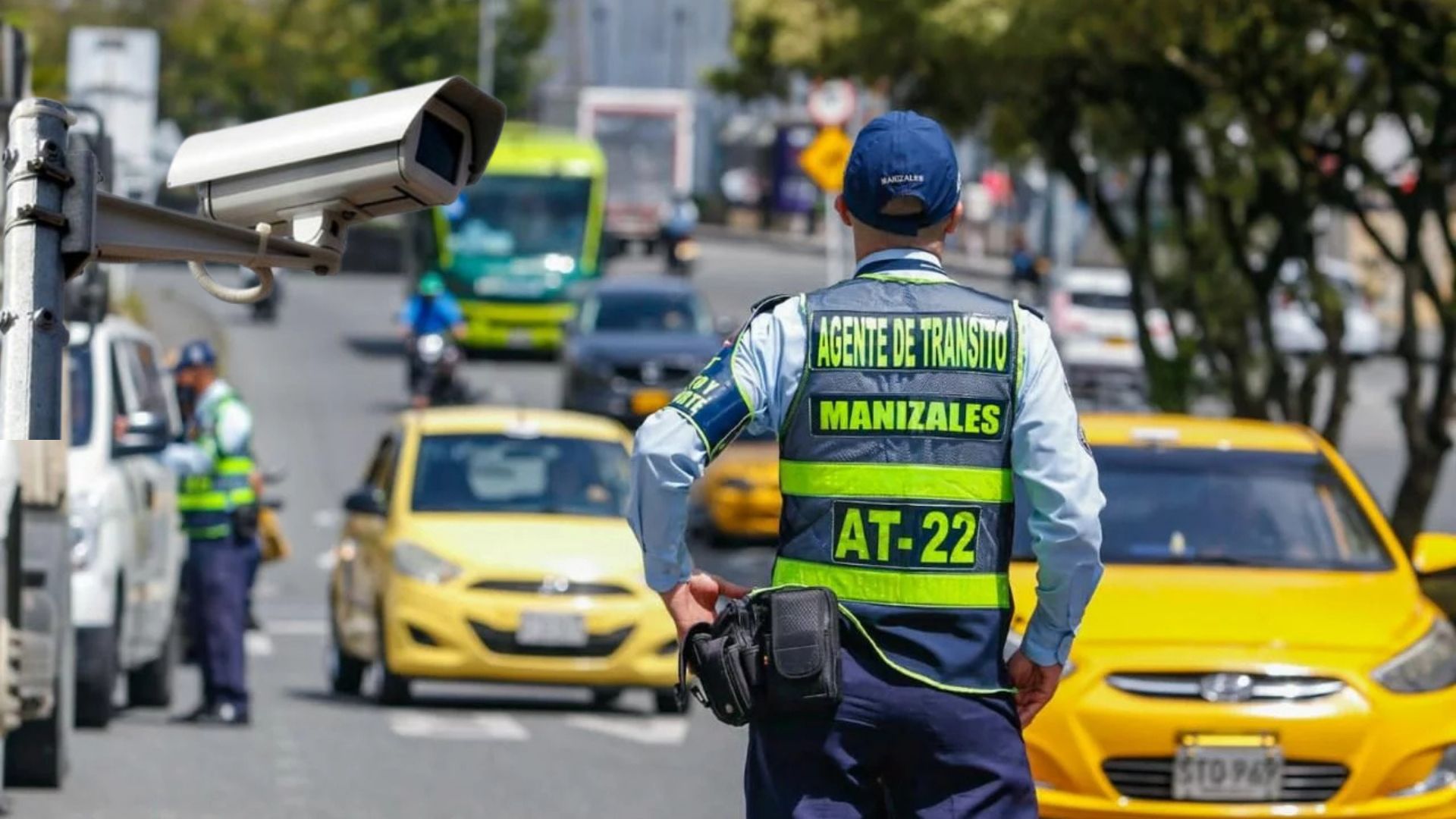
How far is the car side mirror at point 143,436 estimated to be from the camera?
43.0 feet

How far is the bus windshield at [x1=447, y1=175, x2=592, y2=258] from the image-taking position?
4303 centimetres

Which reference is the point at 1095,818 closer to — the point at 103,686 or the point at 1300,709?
the point at 1300,709

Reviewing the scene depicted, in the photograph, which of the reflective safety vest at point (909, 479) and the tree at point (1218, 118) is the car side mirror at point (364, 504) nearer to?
the tree at point (1218, 118)

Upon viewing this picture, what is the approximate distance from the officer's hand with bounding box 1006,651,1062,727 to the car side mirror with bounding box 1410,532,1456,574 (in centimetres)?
533

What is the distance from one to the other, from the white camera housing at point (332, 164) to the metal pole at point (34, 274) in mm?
661

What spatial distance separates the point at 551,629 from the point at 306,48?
64.1 m

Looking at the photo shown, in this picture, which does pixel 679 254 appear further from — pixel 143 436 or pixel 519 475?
pixel 143 436

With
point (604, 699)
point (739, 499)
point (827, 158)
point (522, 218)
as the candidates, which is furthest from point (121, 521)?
point (522, 218)

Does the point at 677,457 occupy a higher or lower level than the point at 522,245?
lower

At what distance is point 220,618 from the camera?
1439 cm

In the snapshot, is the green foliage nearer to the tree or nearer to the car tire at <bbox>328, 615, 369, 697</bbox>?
the tree

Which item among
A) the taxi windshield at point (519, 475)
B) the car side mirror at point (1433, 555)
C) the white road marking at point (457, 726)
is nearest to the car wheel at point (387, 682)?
the white road marking at point (457, 726)

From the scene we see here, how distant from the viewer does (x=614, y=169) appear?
65.2m

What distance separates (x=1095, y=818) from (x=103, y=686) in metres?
5.96
